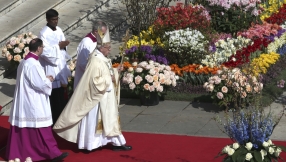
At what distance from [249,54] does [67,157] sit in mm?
5006

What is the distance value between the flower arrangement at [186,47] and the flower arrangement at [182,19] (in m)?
0.67

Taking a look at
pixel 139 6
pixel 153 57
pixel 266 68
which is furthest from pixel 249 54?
pixel 139 6

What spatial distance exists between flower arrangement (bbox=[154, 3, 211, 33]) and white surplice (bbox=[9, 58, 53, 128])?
5444mm

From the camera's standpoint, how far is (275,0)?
737 inches

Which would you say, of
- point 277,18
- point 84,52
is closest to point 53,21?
point 84,52

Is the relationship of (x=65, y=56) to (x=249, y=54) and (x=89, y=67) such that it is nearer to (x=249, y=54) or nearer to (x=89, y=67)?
(x=89, y=67)

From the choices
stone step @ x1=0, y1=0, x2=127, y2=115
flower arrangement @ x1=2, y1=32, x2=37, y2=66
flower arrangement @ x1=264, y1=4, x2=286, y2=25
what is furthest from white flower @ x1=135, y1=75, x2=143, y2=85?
flower arrangement @ x1=264, y1=4, x2=286, y2=25

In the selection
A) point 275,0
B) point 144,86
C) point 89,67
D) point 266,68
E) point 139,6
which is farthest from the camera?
point 275,0

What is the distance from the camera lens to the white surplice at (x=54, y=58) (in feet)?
39.3

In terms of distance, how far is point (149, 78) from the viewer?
514 inches

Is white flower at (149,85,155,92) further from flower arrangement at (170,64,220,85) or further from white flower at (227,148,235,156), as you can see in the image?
white flower at (227,148,235,156)

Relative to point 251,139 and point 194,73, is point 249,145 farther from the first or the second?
point 194,73

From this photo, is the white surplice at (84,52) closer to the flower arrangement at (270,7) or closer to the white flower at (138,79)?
the white flower at (138,79)

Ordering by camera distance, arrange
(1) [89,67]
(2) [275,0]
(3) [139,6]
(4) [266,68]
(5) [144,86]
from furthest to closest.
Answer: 1. (2) [275,0]
2. (3) [139,6]
3. (4) [266,68]
4. (5) [144,86]
5. (1) [89,67]
